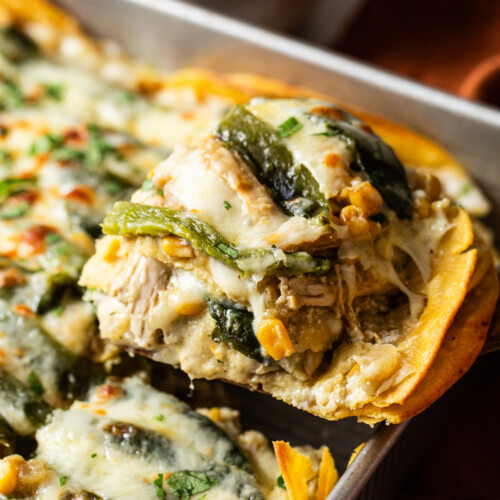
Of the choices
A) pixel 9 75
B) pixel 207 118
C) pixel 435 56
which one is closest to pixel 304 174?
pixel 207 118

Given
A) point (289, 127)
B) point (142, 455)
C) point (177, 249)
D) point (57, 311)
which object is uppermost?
point (289, 127)

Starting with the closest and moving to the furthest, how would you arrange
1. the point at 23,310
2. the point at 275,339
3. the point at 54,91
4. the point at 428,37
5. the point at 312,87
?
the point at 275,339, the point at 23,310, the point at 54,91, the point at 312,87, the point at 428,37

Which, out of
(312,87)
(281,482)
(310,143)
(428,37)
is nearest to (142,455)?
(281,482)

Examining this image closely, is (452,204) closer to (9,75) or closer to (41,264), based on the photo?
(41,264)

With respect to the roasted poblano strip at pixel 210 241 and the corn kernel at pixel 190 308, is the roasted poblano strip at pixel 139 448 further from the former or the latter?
the roasted poblano strip at pixel 210 241

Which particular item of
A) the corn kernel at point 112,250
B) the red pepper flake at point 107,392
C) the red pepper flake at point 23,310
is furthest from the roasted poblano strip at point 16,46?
the red pepper flake at point 107,392

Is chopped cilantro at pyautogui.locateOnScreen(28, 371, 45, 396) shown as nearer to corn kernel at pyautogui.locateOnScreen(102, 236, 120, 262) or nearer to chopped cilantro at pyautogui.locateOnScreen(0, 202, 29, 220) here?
corn kernel at pyautogui.locateOnScreen(102, 236, 120, 262)

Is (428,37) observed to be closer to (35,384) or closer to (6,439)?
(35,384)

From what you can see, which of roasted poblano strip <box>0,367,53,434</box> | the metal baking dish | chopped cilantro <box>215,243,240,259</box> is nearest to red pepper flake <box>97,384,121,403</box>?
roasted poblano strip <box>0,367,53,434</box>
